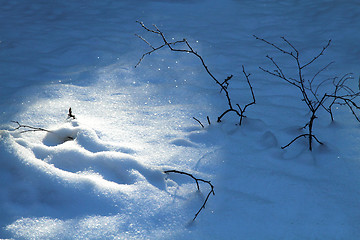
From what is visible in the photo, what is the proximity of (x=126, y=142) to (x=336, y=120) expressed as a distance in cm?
144

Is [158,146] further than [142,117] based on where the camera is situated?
No

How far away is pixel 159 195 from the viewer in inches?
66.6

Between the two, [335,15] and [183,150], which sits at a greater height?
[335,15]

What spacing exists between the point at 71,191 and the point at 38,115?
871 mm

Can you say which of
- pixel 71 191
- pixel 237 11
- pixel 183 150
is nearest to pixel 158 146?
pixel 183 150

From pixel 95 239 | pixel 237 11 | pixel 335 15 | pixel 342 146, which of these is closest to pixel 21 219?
pixel 95 239

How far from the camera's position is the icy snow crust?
1548 mm

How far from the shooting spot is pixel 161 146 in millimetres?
2051

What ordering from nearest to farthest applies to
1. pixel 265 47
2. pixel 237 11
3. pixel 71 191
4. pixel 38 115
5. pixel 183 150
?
pixel 71 191, pixel 183 150, pixel 38 115, pixel 265 47, pixel 237 11

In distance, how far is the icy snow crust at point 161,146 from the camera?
5.08ft

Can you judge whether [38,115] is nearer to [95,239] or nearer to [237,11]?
[95,239]

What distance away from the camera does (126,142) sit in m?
2.06

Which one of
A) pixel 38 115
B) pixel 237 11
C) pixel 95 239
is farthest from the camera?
pixel 237 11

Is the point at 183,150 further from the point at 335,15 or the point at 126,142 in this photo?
the point at 335,15
